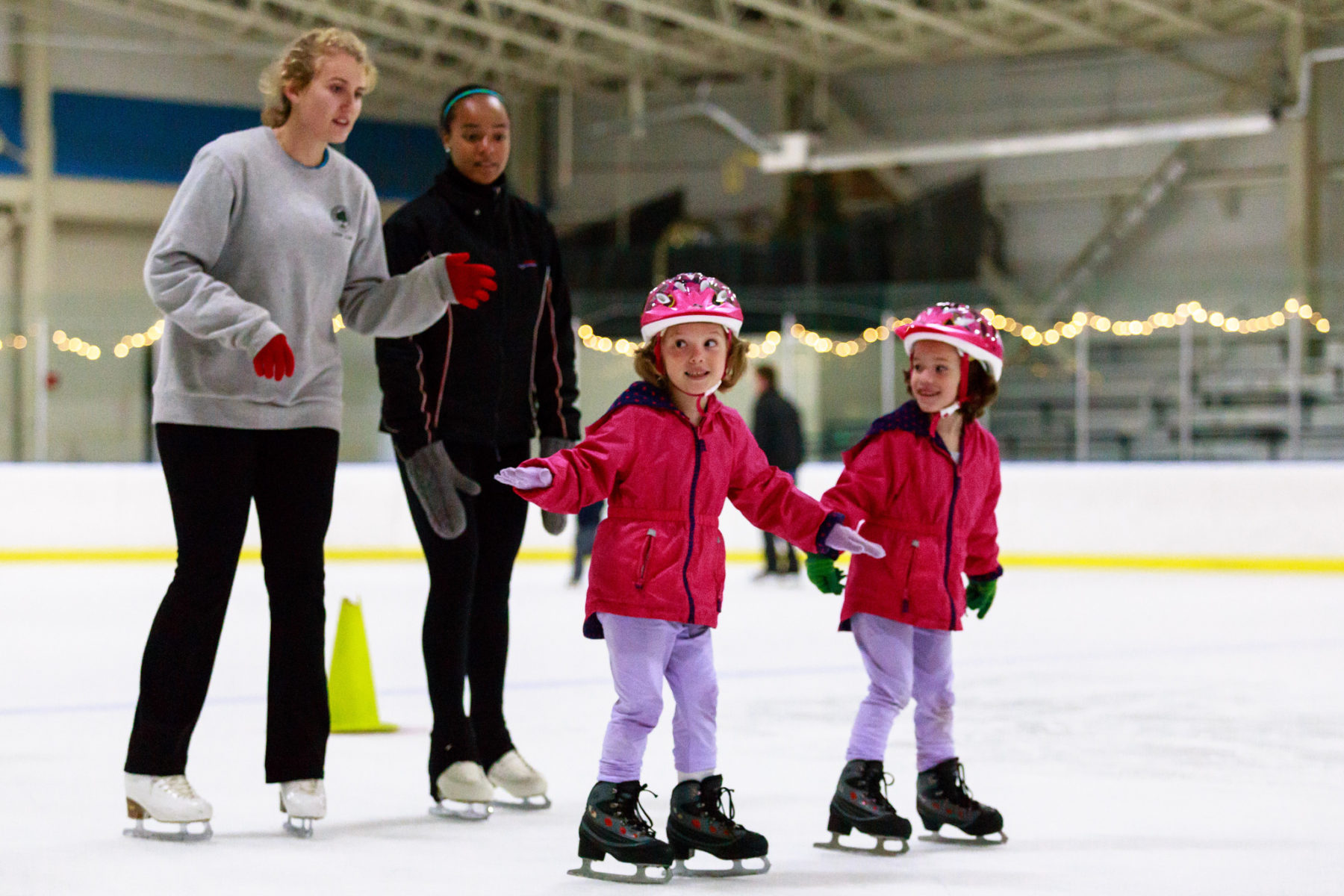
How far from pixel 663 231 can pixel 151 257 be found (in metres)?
15.4

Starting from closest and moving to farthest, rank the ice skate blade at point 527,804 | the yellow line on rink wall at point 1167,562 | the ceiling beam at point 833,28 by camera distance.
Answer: the ice skate blade at point 527,804
the yellow line on rink wall at point 1167,562
the ceiling beam at point 833,28

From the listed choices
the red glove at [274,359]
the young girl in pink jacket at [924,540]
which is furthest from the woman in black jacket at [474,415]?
the young girl in pink jacket at [924,540]

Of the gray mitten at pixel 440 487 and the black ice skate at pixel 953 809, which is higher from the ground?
the gray mitten at pixel 440 487

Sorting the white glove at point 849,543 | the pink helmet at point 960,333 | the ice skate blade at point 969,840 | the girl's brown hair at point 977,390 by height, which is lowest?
the ice skate blade at point 969,840

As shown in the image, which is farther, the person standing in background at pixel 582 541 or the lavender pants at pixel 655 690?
the person standing in background at pixel 582 541

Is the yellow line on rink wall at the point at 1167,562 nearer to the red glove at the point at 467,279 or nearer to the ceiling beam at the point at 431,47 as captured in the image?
the red glove at the point at 467,279

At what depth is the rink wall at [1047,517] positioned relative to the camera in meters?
9.51

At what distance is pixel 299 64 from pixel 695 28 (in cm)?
1485

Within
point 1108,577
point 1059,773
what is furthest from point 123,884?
point 1108,577

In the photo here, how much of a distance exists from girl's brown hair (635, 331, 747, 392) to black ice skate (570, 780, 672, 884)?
2.01 feet

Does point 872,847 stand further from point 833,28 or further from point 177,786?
point 833,28

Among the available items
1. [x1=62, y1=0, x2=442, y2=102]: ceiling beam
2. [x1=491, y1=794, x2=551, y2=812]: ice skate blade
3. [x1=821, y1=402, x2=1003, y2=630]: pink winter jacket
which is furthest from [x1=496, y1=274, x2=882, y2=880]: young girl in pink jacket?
[x1=62, y1=0, x2=442, y2=102]: ceiling beam

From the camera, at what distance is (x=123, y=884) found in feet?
7.61

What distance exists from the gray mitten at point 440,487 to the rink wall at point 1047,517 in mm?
7111
